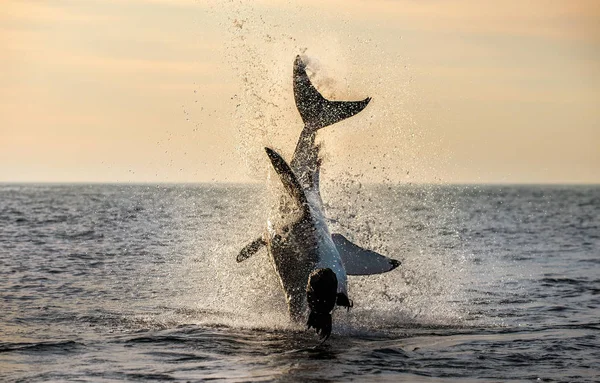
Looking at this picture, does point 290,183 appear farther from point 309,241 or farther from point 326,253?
point 326,253

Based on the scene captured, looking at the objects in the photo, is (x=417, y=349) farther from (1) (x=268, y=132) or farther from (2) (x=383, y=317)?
(1) (x=268, y=132)

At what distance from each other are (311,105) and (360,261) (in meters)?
3.22

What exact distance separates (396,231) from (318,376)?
37.8 m

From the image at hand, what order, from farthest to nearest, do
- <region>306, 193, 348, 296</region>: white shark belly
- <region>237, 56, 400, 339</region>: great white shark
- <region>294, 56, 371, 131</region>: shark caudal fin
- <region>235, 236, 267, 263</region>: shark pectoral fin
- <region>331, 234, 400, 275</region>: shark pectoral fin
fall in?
<region>294, 56, 371, 131</region>: shark caudal fin
<region>235, 236, 267, 263</region>: shark pectoral fin
<region>331, 234, 400, 275</region>: shark pectoral fin
<region>306, 193, 348, 296</region>: white shark belly
<region>237, 56, 400, 339</region>: great white shark

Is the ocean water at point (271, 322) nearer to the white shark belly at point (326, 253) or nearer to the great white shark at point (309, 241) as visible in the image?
the great white shark at point (309, 241)

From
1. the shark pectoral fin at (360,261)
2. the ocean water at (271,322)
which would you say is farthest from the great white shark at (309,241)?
the ocean water at (271,322)

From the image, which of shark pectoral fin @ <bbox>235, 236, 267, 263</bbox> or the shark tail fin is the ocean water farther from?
the shark tail fin

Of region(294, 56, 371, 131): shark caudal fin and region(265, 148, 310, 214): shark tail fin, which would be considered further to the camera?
region(294, 56, 371, 131): shark caudal fin

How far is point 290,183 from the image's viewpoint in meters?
15.9

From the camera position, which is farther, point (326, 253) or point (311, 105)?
point (311, 105)

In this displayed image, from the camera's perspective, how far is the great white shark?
1344cm

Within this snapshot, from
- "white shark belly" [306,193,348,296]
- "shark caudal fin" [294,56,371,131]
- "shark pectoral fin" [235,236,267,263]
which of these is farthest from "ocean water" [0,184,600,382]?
"shark caudal fin" [294,56,371,131]

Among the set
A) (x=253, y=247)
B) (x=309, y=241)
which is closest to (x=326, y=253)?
(x=309, y=241)

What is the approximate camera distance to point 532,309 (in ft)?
65.0
